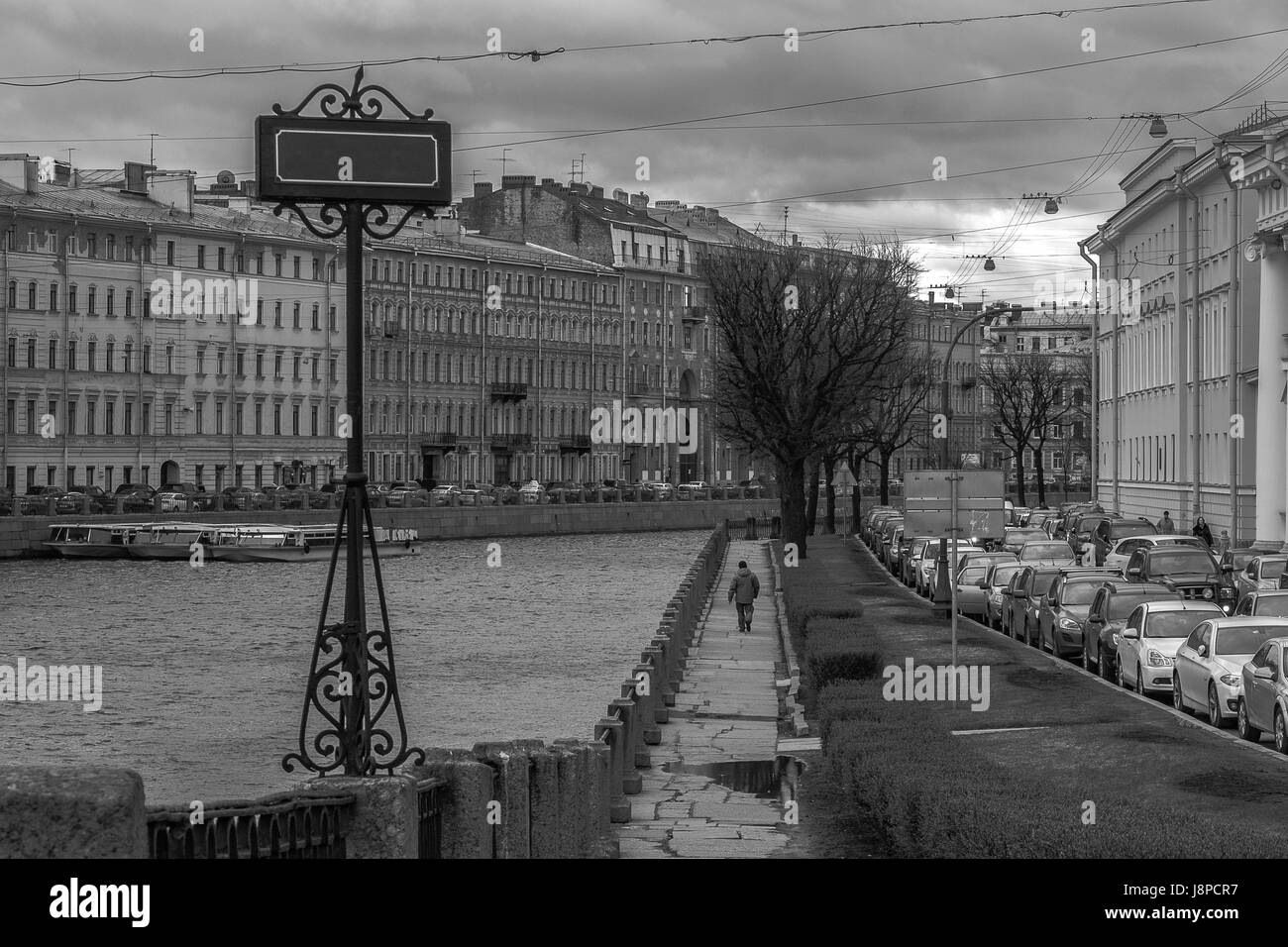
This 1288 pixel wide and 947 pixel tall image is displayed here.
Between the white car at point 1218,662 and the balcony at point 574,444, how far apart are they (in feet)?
378

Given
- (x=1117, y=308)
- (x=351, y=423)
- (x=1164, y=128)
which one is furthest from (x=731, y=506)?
(x=351, y=423)

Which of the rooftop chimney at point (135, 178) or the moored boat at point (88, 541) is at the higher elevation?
the rooftop chimney at point (135, 178)

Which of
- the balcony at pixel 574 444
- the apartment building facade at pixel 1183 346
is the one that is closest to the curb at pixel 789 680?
the apartment building facade at pixel 1183 346

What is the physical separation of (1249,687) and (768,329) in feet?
175

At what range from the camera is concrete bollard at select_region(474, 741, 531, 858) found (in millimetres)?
12070

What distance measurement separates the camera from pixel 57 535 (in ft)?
274

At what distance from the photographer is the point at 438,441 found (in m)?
128

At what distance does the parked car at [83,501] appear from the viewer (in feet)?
281

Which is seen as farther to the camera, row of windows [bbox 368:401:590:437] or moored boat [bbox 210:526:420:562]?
row of windows [bbox 368:401:590:437]

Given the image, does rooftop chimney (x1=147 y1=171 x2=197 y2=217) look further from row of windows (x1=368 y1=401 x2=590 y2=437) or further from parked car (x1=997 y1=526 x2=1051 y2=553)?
parked car (x1=997 y1=526 x2=1051 y2=553)

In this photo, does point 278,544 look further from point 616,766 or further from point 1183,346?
point 616,766

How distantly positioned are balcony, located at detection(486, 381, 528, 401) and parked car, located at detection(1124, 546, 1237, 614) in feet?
301

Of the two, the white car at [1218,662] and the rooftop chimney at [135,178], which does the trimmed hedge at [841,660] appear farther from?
the rooftop chimney at [135,178]

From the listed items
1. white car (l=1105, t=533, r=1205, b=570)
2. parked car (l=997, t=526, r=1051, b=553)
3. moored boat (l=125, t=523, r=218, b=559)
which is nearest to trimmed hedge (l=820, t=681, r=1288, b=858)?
white car (l=1105, t=533, r=1205, b=570)
